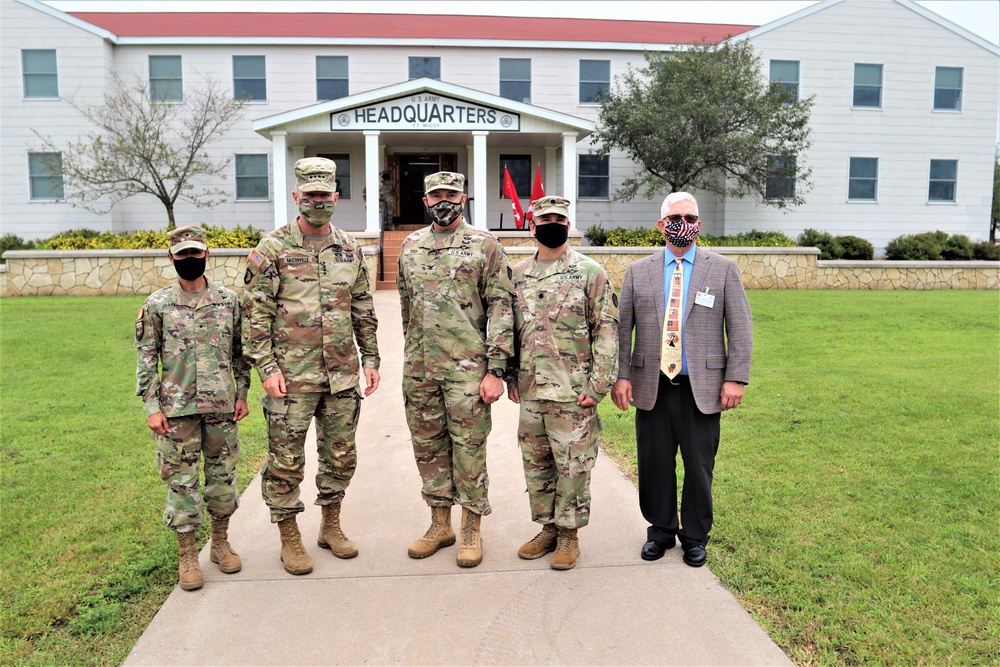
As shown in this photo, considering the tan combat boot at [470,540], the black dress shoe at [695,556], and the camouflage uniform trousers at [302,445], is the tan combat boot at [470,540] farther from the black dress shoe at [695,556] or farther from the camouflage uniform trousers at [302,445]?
the black dress shoe at [695,556]

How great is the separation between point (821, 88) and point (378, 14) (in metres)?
16.2

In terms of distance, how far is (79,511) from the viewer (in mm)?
4695

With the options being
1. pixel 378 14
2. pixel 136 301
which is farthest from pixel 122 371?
pixel 378 14

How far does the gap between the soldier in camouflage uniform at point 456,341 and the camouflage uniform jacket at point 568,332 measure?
5.8 inches

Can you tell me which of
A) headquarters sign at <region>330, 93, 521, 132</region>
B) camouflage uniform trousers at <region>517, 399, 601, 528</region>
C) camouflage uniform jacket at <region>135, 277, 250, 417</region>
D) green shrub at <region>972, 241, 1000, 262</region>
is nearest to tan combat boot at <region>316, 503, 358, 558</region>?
camouflage uniform jacket at <region>135, 277, 250, 417</region>

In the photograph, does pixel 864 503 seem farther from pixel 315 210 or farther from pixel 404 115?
pixel 404 115

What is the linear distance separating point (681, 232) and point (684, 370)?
0.75 meters

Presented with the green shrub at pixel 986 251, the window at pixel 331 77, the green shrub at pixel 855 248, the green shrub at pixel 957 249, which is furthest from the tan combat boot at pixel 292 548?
the green shrub at pixel 986 251

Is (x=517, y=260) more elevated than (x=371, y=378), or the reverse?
(x=517, y=260)

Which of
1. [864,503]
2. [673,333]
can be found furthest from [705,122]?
[673,333]

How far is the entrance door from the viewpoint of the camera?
23688 mm

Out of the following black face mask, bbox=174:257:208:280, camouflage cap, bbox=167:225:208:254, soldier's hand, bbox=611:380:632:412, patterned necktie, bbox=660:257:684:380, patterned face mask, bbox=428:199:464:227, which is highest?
patterned face mask, bbox=428:199:464:227

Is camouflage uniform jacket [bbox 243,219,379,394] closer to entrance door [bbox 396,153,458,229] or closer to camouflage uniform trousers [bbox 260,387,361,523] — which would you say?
camouflage uniform trousers [bbox 260,387,361,523]

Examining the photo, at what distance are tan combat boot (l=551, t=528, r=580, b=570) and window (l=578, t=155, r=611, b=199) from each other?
2068cm
